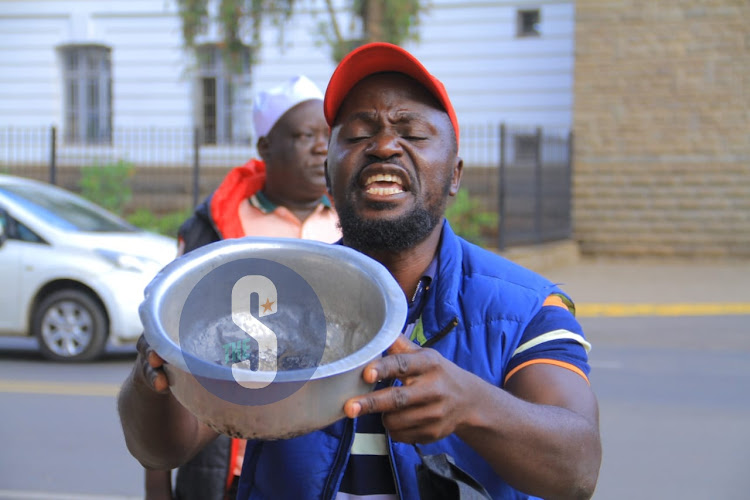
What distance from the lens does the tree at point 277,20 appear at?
1296 centimetres

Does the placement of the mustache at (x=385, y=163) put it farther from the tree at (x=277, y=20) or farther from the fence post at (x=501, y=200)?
the fence post at (x=501, y=200)

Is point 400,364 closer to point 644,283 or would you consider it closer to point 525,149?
point 644,283

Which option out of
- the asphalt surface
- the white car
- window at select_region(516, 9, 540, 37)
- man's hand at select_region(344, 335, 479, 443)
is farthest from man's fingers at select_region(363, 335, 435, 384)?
window at select_region(516, 9, 540, 37)

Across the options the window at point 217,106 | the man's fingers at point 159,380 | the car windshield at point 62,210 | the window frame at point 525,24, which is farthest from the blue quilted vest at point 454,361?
the window at point 217,106

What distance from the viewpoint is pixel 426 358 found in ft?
4.49

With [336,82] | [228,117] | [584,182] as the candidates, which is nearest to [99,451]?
[336,82]

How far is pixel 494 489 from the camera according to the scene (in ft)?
5.57

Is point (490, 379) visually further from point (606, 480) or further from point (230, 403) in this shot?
point (606, 480)

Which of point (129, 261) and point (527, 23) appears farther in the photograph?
point (527, 23)

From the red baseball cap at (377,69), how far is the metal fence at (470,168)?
1297 centimetres

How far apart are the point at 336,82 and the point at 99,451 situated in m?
4.39

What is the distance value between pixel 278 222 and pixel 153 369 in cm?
182

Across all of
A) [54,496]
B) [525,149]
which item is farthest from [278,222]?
[525,149]

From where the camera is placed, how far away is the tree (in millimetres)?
12961
